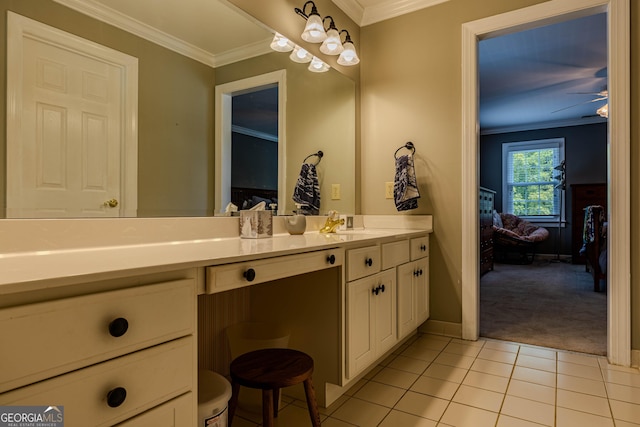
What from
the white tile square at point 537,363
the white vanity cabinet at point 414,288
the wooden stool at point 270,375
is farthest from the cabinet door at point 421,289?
the wooden stool at point 270,375

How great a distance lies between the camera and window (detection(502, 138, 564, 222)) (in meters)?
6.68

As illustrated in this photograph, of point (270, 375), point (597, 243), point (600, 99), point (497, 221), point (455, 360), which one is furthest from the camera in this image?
point (497, 221)

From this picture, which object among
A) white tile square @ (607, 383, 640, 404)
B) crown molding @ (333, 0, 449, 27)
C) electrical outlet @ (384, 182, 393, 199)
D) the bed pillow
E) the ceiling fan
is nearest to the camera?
white tile square @ (607, 383, 640, 404)

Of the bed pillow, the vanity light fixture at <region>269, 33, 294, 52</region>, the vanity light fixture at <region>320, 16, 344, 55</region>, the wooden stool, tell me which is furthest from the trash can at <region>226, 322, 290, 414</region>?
the bed pillow

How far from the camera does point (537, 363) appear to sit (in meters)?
2.12

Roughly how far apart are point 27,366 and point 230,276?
489mm

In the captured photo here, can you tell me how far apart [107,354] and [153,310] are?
0.12 meters

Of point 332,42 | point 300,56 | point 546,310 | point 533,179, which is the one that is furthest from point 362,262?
point 533,179

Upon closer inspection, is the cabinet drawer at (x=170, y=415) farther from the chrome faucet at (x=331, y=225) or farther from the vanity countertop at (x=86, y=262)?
the chrome faucet at (x=331, y=225)

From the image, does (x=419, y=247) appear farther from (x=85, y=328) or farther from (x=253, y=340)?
(x=85, y=328)

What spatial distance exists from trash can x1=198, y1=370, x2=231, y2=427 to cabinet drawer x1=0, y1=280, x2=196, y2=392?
352 mm

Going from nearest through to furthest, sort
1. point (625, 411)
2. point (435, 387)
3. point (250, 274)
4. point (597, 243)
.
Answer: point (250, 274)
point (625, 411)
point (435, 387)
point (597, 243)

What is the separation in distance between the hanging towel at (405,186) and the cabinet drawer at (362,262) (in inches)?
30.1

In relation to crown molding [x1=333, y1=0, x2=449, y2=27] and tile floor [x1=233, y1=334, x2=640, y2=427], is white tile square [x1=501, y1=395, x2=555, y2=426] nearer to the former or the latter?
tile floor [x1=233, y1=334, x2=640, y2=427]
